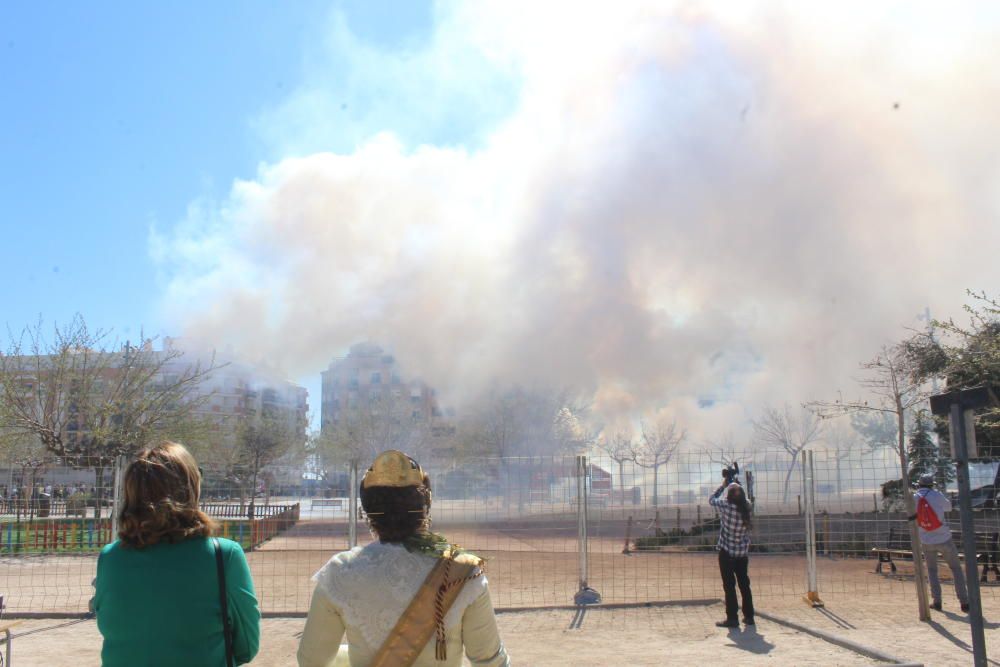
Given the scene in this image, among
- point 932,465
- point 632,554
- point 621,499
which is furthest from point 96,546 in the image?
point 932,465

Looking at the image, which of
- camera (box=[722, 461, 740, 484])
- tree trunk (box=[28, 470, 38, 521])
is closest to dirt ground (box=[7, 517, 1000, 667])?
tree trunk (box=[28, 470, 38, 521])

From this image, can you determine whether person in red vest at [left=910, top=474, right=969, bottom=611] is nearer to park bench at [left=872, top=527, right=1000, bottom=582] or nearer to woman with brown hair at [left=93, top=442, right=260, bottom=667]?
park bench at [left=872, top=527, right=1000, bottom=582]

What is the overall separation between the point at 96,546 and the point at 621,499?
6297 mm

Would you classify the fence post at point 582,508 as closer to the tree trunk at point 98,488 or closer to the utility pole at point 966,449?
the utility pole at point 966,449

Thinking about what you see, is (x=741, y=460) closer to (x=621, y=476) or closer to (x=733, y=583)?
(x=621, y=476)

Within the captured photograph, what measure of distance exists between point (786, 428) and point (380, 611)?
115ft

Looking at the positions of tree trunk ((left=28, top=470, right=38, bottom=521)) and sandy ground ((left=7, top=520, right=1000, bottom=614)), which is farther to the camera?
sandy ground ((left=7, top=520, right=1000, bottom=614))

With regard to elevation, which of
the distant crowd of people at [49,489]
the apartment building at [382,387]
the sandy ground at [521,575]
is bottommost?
the sandy ground at [521,575]

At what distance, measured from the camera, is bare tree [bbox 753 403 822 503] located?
113 feet

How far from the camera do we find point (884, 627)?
745cm

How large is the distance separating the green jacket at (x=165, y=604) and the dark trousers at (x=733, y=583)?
6.02 metres

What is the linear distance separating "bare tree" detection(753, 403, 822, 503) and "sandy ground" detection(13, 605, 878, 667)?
2769 centimetres

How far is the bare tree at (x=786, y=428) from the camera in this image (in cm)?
3431

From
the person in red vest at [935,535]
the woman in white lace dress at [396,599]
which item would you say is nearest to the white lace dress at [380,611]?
the woman in white lace dress at [396,599]
